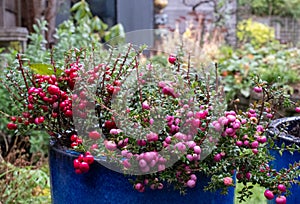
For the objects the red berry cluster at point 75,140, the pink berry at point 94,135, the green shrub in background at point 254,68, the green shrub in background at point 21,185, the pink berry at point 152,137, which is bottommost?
the green shrub in background at point 21,185

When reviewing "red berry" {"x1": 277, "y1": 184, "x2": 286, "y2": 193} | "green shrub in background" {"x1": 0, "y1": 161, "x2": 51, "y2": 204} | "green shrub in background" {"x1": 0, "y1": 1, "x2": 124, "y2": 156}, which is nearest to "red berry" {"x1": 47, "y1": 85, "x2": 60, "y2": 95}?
"red berry" {"x1": 277, "y1": 184, "x2": 286, "y2": 193}

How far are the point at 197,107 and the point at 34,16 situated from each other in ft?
10.8

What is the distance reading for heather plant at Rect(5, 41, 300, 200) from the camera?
137 centimetres

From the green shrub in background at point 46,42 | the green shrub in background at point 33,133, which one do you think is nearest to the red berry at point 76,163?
the green shrub in background at point 33,133

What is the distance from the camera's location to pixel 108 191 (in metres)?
1.45

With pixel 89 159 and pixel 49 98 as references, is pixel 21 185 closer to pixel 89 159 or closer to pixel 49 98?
pixel 49 98

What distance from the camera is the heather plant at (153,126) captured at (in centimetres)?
137

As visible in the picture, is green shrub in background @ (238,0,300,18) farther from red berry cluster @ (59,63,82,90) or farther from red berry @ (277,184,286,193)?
red berry @ (277,184,286,193)

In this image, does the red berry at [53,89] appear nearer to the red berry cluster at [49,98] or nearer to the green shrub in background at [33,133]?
the red berry cluster at [49,98]

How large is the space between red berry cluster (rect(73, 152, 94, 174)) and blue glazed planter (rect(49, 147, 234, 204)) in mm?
38

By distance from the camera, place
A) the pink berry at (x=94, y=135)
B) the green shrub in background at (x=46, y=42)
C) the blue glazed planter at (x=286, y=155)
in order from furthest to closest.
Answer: the green shrub in background at (x=46, y=42)
the blue glazed planter at (x=286, y=155)
the pink berry at (x=94, y=135)

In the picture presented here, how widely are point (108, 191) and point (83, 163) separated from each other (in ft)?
0.37

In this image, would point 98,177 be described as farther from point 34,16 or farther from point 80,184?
point 34,16

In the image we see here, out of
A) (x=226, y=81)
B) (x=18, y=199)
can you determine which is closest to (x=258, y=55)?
(x=226, y=81)
